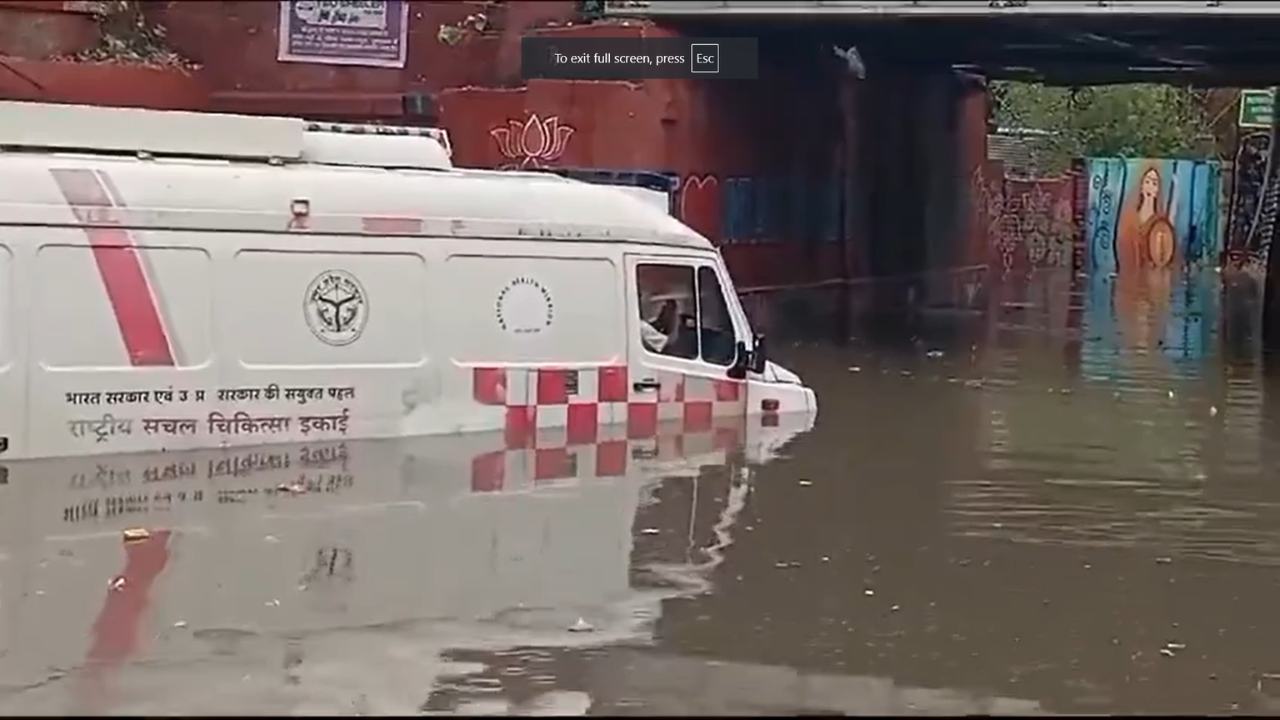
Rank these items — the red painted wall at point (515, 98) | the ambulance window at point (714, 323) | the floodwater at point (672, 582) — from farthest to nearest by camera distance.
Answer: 1. the red painted wall at point (515, 98)
2. the ambulance window at point (714, 323)
3. the floodwater at point (672, 582)

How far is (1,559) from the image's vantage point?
28.5 feet

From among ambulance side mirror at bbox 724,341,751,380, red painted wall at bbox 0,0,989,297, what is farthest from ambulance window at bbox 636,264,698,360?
red painted wall at bbox 0,0,989,297

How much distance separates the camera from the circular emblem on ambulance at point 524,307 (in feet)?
39.1

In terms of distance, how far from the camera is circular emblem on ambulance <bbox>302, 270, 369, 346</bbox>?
11.3 metres

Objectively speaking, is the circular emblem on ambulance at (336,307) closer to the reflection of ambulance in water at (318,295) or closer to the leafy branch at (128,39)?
the reflection of ambulance in water at (318,295)

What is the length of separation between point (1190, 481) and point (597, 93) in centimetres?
1443

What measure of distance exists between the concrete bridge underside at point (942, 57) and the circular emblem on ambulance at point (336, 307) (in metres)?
14.1

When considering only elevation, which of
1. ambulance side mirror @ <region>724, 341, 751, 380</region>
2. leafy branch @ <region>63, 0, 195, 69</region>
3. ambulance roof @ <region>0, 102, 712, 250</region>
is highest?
leafy branch @ <region>63, 0, 195, 69</region>

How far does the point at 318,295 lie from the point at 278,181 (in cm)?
69

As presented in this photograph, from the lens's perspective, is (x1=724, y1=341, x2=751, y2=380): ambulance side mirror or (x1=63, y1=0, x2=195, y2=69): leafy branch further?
(x1=63, y1=0, x2=195, y2=69): leafy branch

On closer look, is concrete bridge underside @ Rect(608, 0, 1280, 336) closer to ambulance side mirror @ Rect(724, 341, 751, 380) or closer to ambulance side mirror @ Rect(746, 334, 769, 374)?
ambulance side mirror @ Rect(746, 334, 769, 374)

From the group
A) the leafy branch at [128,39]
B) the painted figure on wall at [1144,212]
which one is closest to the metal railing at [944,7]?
the leafy branch at [128,39]

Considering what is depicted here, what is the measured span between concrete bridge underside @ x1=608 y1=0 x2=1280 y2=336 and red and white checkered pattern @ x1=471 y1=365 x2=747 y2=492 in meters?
12.5

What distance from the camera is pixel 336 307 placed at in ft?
37.2
